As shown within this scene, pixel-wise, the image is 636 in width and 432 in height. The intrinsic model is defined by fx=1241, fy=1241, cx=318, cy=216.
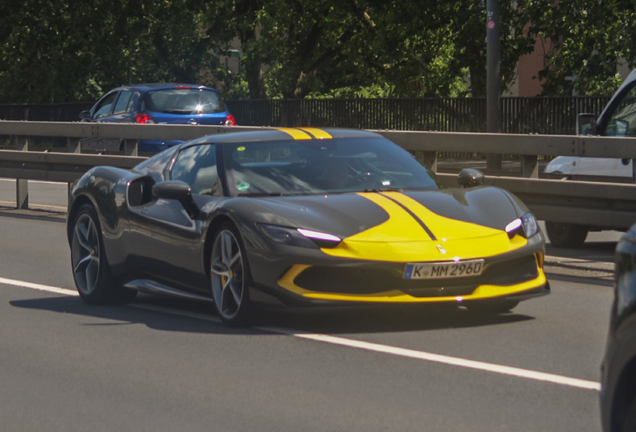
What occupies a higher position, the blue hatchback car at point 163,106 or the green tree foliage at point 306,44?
the green tree foliage at point 306,44

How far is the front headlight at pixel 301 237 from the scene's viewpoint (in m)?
6.89

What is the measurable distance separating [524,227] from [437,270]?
0.75 metres

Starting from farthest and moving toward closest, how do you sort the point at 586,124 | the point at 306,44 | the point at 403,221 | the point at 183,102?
the point at 306,44
the point at 183,102
the point at 586,124
the point at 403,221

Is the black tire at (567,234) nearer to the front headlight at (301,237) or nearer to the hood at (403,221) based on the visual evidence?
the hood at (403,221)

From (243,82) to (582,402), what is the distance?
155 ft

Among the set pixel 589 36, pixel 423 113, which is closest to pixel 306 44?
pixel 423 113

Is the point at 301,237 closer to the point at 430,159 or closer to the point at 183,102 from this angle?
the point at 430,159

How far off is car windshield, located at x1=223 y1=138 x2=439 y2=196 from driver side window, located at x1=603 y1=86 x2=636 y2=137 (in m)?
3.32

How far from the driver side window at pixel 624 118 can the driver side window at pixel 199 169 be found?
431 cm

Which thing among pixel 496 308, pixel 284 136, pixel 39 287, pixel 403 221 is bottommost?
pixel 39 287

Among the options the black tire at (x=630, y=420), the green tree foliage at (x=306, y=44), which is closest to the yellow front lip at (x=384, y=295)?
the black tire at (x=630, y=420)

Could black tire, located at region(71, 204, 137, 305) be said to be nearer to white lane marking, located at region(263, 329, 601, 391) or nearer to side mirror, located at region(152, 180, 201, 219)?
side mirror, located at region(152, 180, 201, 219)

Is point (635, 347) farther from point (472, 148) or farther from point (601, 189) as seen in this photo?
point (472, 148)

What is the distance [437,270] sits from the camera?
22.4 ft
